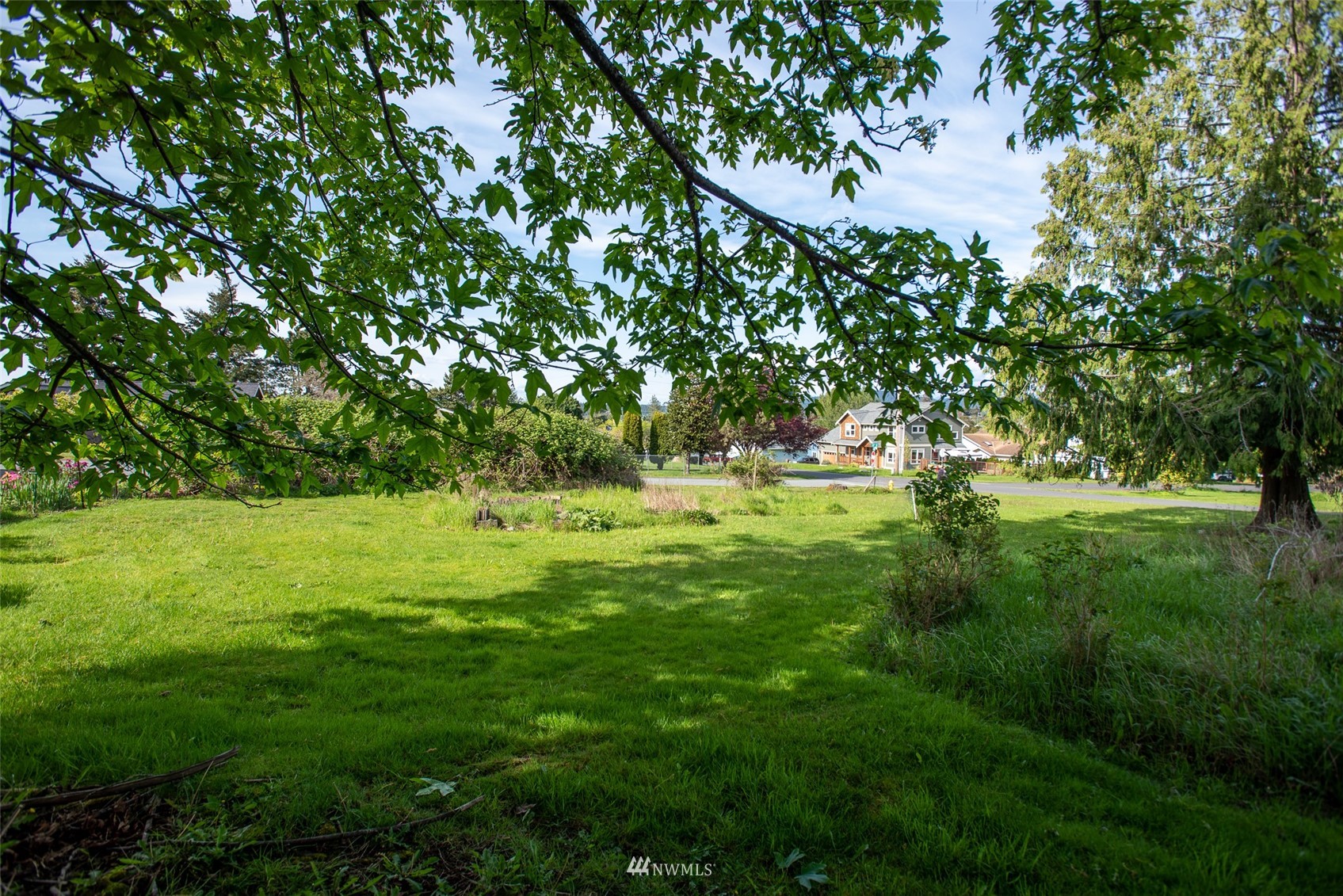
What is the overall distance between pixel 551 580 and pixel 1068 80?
736cm

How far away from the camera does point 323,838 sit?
8.33 feet

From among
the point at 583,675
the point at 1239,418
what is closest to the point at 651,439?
the point at 1239,418

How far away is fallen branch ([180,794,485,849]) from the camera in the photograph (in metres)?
2.43

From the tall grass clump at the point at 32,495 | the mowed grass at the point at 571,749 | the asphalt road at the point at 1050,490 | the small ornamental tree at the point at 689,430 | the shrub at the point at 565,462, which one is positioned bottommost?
the mowed grass at the point at 571,749

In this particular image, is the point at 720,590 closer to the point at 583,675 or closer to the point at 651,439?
the point at 583,675

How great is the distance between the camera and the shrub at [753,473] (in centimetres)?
2075

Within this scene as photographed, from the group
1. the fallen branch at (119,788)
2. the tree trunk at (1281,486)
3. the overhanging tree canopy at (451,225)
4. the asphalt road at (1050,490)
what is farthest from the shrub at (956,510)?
the asphalt road at (1050,490)

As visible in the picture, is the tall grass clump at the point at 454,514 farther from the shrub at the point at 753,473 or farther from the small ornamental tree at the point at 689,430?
the small ornamental tree at the point at 689,430

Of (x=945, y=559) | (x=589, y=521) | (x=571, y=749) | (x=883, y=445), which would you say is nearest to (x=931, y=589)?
(x=945, y=559)

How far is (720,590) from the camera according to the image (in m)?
7.93

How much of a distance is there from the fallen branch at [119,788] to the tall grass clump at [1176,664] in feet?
15.1

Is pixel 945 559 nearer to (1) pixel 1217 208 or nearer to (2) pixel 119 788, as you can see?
(2) pixel 119 788

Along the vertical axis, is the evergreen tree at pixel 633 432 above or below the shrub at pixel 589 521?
above

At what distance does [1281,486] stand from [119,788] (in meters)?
17.2
